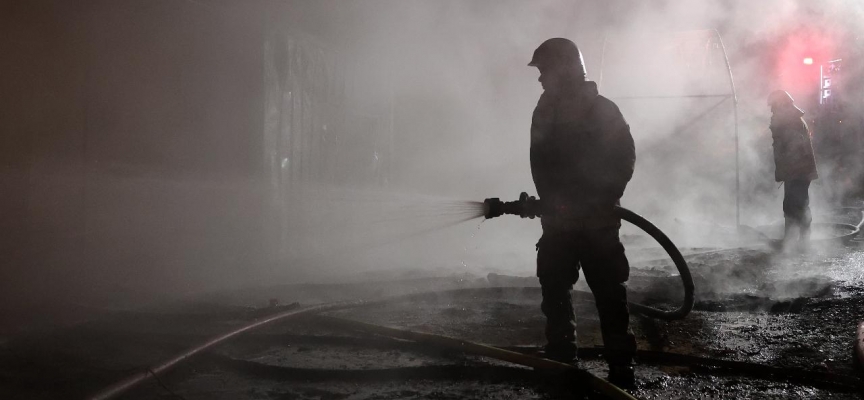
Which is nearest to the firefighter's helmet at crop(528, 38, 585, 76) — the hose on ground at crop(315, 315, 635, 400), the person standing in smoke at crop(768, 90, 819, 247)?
the hose on ground at crop(315, 315, 635, 400)

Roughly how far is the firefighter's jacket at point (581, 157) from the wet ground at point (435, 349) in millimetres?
819

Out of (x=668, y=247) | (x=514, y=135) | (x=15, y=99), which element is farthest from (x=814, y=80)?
(x=15, y=99)

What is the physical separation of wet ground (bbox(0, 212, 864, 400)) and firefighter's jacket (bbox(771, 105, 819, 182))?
2.78m

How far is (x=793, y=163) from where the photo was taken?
720cm

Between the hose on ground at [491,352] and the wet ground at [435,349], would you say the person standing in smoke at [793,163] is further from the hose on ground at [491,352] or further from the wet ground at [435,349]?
the hose on ground at [491,352]

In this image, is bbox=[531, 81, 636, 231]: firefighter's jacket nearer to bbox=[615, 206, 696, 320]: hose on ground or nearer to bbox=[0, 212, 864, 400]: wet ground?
bbox=[615, 206, 696, 320]: hose on ground

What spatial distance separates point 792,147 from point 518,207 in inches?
241

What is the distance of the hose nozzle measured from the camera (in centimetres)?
298

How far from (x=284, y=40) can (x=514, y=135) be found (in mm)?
4994

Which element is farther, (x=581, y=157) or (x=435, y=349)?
(x=435, y=349)

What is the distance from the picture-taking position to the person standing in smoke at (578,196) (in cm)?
272

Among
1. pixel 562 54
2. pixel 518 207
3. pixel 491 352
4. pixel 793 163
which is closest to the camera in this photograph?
pixel 491 352

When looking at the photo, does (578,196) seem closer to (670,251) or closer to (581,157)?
(581,157)

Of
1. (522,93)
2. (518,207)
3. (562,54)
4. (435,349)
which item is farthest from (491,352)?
(522,93)
